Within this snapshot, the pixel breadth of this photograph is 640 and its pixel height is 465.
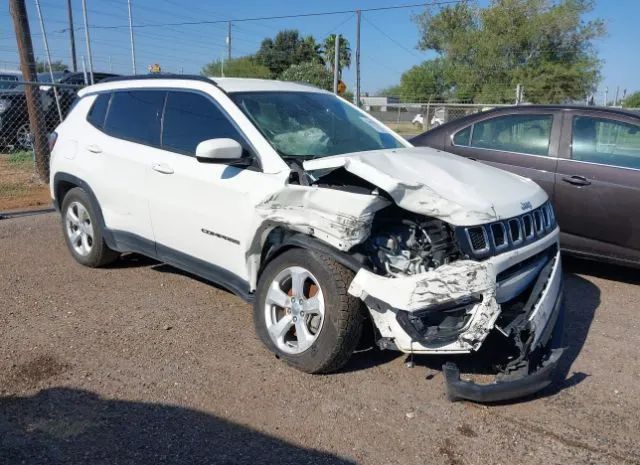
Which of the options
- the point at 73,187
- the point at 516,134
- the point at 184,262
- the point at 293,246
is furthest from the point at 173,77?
the point at 516,134

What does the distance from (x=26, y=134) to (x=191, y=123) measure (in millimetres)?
11072

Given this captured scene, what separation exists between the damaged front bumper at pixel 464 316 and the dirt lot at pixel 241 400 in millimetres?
235

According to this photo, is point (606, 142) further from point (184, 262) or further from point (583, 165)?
point (184, 262)

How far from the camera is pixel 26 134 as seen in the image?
13.9 m

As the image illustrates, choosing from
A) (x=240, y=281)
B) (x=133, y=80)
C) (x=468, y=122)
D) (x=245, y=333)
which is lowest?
(x=245, y=333)

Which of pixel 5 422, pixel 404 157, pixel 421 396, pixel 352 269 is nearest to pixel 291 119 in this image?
pixel 404 157

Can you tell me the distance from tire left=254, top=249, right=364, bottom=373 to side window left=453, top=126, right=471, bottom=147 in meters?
3.35

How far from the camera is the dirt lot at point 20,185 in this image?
9.40 metres

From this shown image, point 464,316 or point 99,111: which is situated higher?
point 99,111

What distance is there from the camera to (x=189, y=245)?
454cm

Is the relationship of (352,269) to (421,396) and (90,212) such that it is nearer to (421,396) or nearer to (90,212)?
(421,396)

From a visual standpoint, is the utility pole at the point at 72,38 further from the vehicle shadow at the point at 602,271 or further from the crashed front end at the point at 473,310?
the crashed front end at the point at 473,310

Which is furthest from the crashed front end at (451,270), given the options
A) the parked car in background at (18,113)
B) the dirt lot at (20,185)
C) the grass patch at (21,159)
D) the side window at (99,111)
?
the parked car in background at (18,113)

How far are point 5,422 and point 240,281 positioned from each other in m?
1.64
